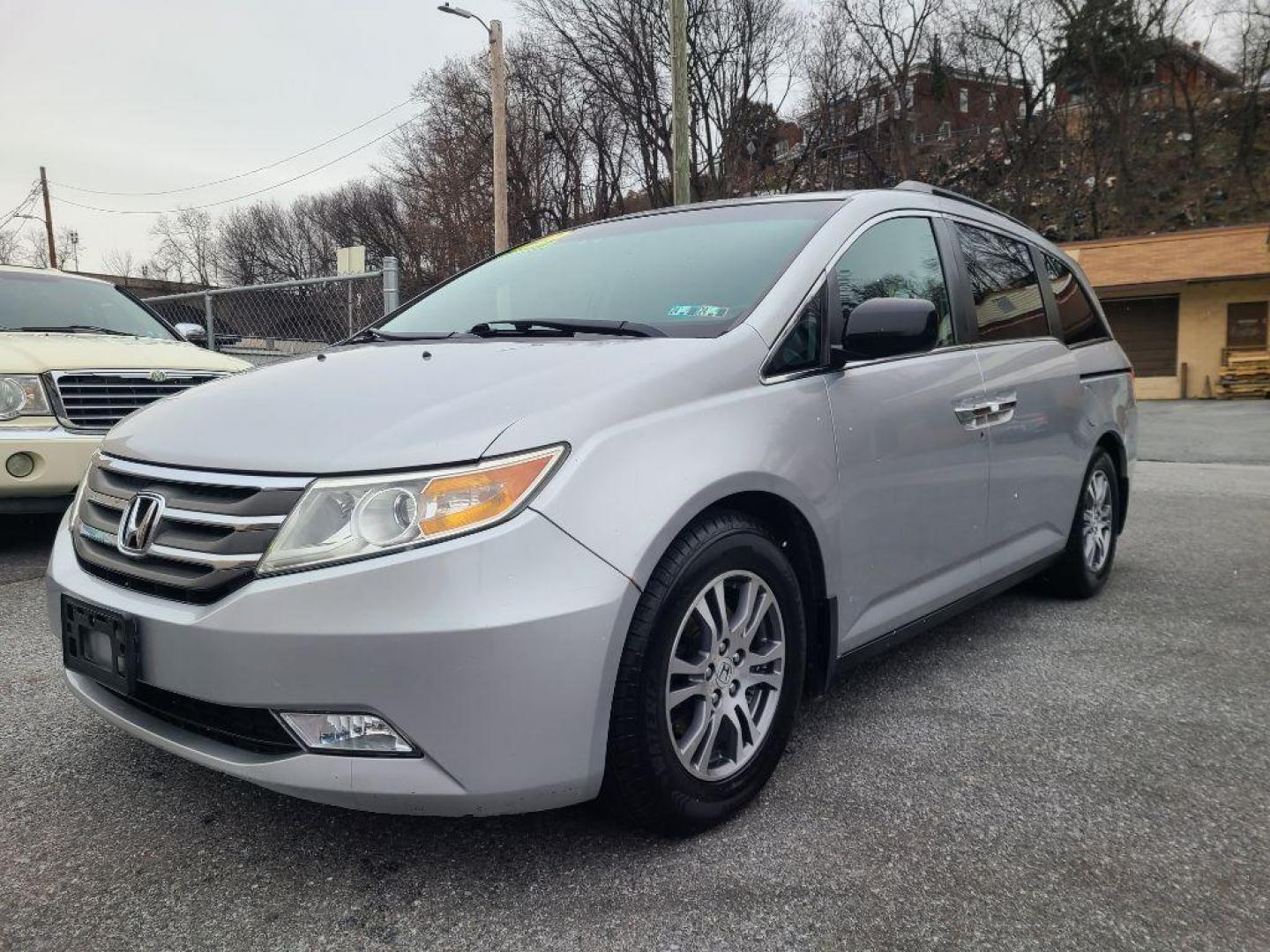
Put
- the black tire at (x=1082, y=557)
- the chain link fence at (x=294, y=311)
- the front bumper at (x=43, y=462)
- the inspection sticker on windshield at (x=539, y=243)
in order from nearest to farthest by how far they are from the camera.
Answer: the inspection sticker on windshield at (x=539, y=243) → the black tire at (x=1082, y=557) → the front bumper at (x=43, y=462) → the chain link fence at (x=294, y=311)

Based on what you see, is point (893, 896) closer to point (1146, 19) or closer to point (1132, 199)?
point (1132, 199)

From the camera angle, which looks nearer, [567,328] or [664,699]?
[664,699]

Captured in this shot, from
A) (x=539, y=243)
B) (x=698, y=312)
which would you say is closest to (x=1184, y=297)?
(x=539, y=243)

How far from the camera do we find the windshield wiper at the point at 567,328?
2453mm

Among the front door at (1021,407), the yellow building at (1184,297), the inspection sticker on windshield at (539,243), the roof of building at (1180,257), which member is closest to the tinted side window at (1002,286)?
the front door at (1021,407)

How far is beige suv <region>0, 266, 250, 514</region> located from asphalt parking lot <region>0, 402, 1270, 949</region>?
1.74 meters

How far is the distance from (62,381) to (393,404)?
3615 millimetres

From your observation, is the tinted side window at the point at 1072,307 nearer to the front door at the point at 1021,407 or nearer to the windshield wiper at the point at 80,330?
the front door at the point at 1021,407

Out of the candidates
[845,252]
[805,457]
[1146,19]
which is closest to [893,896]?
[805,457]

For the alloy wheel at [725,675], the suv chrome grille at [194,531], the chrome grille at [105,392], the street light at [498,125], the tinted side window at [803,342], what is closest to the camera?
the suv chrome grille at [194,531]

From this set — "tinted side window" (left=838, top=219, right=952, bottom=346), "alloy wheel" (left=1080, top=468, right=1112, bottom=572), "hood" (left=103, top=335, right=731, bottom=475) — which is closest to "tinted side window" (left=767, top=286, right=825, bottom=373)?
"tinted side window" (left=838, top=219, right=952, bottom=346)

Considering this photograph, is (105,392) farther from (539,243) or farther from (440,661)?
(440,661)

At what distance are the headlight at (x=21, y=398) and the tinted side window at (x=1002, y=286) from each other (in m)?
4.40

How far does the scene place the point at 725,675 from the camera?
2.20 metres
